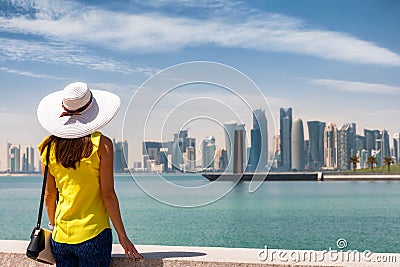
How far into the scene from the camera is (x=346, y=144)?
96250mm

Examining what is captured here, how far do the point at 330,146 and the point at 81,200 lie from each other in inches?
3810

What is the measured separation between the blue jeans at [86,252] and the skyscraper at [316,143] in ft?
274

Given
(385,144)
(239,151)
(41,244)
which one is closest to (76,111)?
(41,244)

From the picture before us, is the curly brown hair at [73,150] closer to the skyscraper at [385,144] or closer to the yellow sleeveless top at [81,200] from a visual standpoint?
the yellow sleeveless top at [81,200]

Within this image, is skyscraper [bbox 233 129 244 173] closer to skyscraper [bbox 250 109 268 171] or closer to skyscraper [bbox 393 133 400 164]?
skyscraper [bbox 250 109 268 171]

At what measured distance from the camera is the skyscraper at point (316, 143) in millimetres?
88500

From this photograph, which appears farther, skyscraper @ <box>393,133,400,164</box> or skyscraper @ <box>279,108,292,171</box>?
skyscraper @ <box>393,133,400,164</box>

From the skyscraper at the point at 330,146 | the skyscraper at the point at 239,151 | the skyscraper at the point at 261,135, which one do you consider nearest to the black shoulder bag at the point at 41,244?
the skyscraper at the point at 261,135

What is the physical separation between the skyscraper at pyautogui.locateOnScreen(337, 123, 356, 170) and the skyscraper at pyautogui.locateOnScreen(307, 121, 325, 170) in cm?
275

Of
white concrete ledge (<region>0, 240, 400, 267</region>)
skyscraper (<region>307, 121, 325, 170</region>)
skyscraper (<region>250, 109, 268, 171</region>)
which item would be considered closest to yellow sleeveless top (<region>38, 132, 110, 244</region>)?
white concrete ledge (<region>0, 240, 400, 267</region>)

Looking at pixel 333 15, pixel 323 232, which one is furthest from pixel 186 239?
pixel 333 15

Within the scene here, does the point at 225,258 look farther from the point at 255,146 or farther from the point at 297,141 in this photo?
the point at 297,141

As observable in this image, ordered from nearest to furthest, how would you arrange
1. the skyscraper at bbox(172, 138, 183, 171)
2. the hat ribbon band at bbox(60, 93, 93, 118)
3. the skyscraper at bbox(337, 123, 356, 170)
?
the hat ribbon band at bbox(60, 93, 93, 118) → the skyscraper at bbox(172, 138, 183, 171) → the skyscraper at bbox(337, 123, 356, 170)

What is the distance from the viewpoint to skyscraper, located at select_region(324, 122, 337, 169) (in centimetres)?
9107
